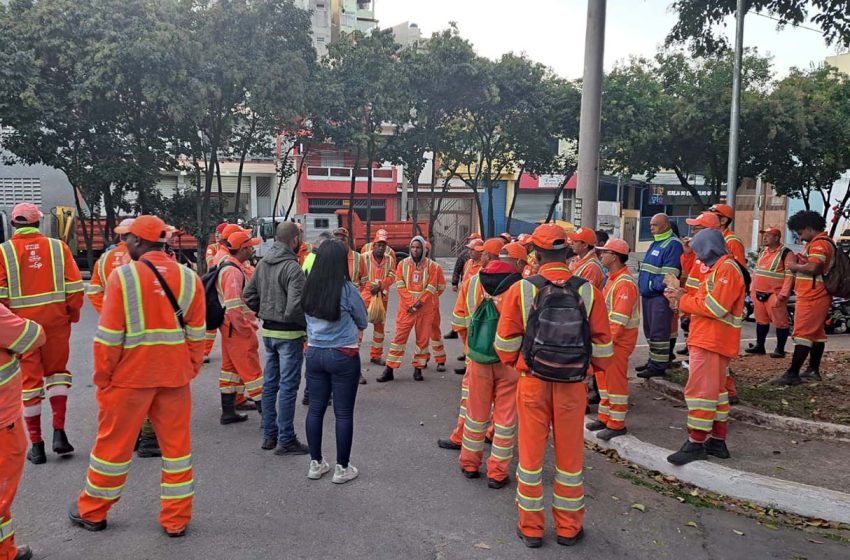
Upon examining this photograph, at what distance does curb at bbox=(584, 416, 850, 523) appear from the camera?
4.69 meters

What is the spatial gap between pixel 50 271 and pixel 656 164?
851 inches

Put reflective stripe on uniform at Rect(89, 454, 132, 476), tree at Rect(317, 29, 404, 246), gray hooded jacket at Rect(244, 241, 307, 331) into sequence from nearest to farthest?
reflective stripe on uniform at Rect(89, 454, 132, 476) < gray hooded jacket at Rect(244, 241, 307, 331) < tree at Rect(317, 29, 404, 246)

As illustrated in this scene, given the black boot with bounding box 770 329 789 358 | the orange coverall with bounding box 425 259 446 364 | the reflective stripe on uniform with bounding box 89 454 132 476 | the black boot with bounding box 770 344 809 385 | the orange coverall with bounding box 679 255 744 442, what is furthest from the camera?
the black boot with bounding box 770 329 789 358

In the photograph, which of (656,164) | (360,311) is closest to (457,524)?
(360,311)

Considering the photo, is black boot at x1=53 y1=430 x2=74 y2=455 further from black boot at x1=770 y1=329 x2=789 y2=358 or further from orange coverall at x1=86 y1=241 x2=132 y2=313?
black boot at x1=770 y1=329 x2=789 y2=358

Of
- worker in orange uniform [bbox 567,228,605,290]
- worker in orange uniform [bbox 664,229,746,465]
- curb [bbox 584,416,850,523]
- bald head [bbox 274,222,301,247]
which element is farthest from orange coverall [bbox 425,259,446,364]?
worker in orange uniform [bbox 664,229,746,465]

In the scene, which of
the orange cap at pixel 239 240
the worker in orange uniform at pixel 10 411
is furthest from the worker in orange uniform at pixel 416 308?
the worker in orange uniform at pixel 10 411

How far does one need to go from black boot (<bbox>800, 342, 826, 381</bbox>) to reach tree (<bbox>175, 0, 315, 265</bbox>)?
46.0ft

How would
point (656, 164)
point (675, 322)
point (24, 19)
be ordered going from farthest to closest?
point (656, 164)
point (24, 19)
point (675, 322)

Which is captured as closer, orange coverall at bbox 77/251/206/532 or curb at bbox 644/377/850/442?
orange coverall at bbox 77/251/206/532

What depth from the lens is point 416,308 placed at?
8.69 metres

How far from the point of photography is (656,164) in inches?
933

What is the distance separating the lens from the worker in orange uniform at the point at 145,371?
4082 mm

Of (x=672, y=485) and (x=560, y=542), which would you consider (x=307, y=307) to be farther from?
(x=672, y=485)
